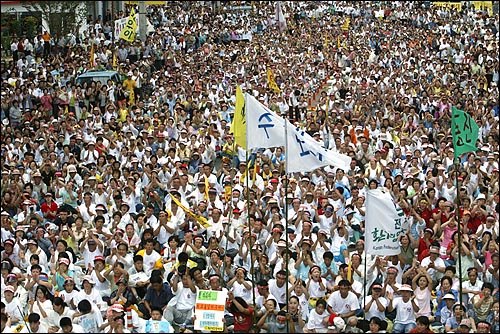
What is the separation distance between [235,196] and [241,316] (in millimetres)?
3479

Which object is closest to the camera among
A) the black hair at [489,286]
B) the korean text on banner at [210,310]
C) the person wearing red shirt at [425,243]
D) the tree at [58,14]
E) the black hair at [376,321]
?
the korean text on banner at [210,310]

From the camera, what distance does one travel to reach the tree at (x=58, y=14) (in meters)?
28.4

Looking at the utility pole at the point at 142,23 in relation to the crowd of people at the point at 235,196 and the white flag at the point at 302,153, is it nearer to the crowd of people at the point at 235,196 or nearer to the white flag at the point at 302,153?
the crowd of people at the point at 235,196

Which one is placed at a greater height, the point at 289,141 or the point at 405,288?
the point at 289,141

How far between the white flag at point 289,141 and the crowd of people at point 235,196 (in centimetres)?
54

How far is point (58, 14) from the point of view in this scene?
2864cm

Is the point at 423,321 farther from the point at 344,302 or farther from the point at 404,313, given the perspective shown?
the point at 344,302

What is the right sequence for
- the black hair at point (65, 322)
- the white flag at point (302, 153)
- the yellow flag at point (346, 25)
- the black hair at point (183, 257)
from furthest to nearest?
the yellow flag at point (346, 25) → the black hair at point (183, 257) → the white flag at point (302, 153) → the black hair at point (65, 322)

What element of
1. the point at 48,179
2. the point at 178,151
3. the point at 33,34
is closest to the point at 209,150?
the point at 178,151

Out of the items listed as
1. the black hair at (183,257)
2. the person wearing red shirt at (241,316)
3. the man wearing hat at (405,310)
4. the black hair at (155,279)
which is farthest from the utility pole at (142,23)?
the man wearing hat at (405,310)

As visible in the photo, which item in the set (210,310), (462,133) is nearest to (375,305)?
(210,310)

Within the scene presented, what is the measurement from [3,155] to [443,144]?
789 cm

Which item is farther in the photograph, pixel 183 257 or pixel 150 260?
pixel 150 260

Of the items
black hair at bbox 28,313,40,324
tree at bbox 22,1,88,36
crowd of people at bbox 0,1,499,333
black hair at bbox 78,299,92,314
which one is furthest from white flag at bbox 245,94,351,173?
tree at bbox 22,1,88,36
